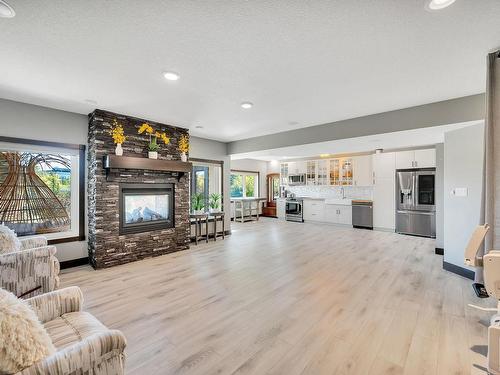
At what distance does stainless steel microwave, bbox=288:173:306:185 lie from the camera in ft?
30.8

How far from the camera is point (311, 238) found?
6.31 metres

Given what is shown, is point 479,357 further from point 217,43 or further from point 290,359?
point 217,43

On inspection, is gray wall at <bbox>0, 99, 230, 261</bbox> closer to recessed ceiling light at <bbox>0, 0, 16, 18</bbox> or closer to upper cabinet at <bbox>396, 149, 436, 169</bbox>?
recessed ceiling light at <bbox>0, 0, 16, 18</bbox>

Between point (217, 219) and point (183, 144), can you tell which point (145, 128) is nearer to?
point (183, 144)

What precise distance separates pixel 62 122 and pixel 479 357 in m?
5.85

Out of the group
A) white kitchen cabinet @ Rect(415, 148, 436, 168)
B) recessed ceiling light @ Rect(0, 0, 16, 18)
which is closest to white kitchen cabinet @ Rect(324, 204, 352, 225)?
white kitchen cabinet @ Rect(415, 148, 436, 168)

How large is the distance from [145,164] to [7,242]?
7.30 feet

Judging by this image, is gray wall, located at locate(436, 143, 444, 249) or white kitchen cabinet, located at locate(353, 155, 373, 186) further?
white kitchen cabinet, located at locate(353, 155, 373, 186)

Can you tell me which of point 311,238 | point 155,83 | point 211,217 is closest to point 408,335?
point 155,83

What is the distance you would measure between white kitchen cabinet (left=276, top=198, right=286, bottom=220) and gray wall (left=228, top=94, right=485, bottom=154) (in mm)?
4581

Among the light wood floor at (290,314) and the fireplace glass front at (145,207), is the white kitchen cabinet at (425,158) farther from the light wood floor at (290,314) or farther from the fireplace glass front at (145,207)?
the fireplace glass front at (145,207)

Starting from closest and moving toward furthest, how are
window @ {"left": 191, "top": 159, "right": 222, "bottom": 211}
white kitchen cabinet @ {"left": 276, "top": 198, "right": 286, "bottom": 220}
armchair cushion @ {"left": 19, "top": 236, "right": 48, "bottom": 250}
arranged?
armchair cushion @ {"left": 19, "top": 236, "right": 48, "bottom": 250}, window @ {"left": 191, "top": 159, "right": 222, "bottom": 211}, white kitchen cabinet @ {"left": 276, "top": 198, "right": 286, "bottom": 220}

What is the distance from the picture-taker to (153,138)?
4734mm

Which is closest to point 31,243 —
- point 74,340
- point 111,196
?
point 111,196
